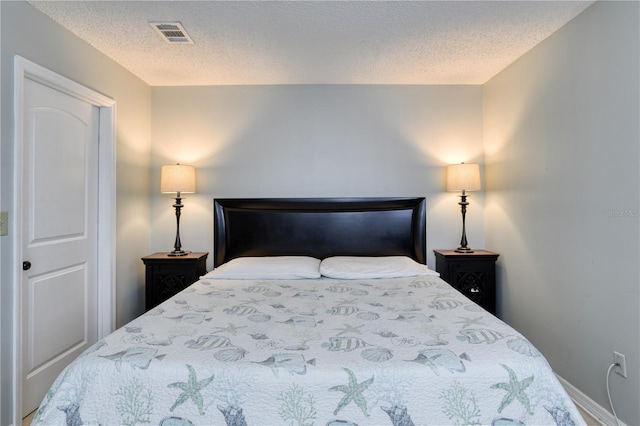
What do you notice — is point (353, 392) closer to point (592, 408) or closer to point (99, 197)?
point (592, 408)

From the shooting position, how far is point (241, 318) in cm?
168

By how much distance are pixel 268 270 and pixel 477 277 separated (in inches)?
72.0

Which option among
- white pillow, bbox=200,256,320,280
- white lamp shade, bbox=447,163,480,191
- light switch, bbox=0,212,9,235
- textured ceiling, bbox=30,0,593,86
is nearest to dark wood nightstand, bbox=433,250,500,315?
white lamp shade, bbox=447,163,480,191

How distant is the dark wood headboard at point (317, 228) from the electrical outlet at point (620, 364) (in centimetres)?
149

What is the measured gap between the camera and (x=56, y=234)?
219cm

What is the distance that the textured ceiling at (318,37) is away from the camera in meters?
1.98

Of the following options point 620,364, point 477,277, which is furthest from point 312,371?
point 477,277

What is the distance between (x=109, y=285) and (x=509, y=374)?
2.75 m

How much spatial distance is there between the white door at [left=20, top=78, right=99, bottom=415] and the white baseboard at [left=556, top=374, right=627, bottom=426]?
3.32 metres

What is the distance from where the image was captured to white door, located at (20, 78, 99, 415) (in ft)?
6.48

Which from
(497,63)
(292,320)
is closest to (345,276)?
(292,320)

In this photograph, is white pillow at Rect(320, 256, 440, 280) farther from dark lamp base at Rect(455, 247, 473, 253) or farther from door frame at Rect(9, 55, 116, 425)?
door frame at Rect(9, 55, 116, 425)

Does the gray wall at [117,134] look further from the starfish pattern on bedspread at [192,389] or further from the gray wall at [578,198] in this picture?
the gray wall at [578,198]

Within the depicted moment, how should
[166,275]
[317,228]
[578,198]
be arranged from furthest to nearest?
1. [317,228]
2. [166,275]
3. [578,198]
